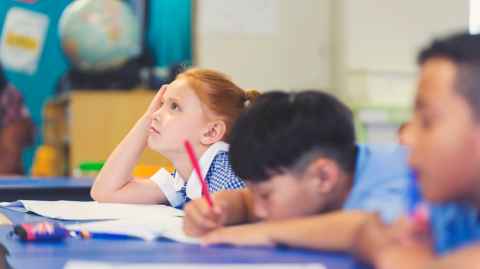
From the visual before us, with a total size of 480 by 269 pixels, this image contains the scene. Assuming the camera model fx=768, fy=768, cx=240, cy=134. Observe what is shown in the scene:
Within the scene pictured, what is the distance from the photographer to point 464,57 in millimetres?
647

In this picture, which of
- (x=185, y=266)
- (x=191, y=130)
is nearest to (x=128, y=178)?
(x=191, y=130)

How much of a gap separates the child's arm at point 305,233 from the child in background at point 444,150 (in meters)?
0.14

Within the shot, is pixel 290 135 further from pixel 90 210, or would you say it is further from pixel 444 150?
pixel 90 210

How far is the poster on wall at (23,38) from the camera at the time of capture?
14.7ft

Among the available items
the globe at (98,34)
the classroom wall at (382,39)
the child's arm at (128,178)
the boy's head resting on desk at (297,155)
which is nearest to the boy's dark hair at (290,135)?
the boy's head resting on desk at (297,155)

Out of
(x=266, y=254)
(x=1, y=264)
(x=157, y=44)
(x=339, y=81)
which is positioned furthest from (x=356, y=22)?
(x=266, y=254)

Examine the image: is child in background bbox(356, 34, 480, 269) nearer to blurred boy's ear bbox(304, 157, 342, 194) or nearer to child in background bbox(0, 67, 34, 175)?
blurred boy's ear bbox(304, 157, 342, 194)

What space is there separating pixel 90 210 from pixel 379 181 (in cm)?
69

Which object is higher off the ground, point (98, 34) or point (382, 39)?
point (98, 34)

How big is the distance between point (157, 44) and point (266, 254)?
11.8 ft

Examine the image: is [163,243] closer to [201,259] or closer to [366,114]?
[201,259]

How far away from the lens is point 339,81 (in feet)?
14.9

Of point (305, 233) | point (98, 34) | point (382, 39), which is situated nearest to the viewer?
point (305, 233)

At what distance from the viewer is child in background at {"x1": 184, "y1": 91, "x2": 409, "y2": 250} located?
36.9 inches
